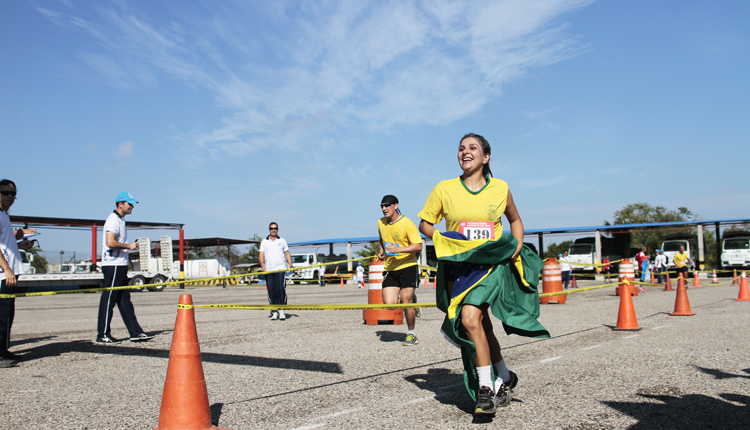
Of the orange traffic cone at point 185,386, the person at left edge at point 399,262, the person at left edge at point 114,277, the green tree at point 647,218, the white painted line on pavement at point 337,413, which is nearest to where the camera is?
the orange traffic cone at point 185,386

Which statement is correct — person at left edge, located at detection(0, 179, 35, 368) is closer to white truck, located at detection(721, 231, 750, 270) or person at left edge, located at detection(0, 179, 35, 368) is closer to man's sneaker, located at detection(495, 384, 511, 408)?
man's sneaker, located at detection(495, 384, 511, 408)

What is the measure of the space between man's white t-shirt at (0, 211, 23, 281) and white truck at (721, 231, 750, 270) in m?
37.5

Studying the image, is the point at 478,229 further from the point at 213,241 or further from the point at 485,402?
the point at 213,241

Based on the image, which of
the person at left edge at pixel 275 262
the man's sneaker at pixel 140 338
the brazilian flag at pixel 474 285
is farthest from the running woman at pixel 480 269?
the person at left edge at pixel 275 262

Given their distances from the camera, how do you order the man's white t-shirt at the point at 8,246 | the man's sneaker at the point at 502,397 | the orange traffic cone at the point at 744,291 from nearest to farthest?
the man's sneaker at the point at 502,397 < the man's white t-shirt at the point at 8,246 < the orange traffic cone at the point at 744,291

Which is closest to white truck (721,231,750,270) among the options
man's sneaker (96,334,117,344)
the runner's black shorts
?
the runner's black shorts

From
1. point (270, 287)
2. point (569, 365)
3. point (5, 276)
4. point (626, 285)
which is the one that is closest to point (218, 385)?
point (5, 276)

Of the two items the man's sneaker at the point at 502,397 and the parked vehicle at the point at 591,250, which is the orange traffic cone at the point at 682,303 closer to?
the man's sneaker at the point at 502,397

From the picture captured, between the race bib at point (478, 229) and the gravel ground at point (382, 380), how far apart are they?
112 centimetres

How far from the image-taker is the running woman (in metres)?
3.36

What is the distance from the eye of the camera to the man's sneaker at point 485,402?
3188 mm

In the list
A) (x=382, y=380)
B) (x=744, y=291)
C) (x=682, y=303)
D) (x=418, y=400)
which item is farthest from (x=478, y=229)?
(x=744, y=291)

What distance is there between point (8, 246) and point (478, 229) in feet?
15.7

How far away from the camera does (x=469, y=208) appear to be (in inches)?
142
